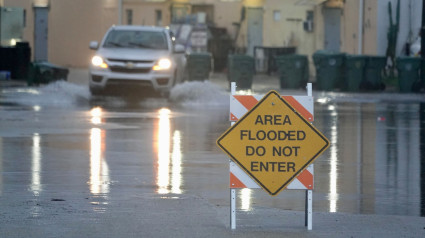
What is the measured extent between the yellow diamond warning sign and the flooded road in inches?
48.5

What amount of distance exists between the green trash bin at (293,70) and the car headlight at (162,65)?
7894mm

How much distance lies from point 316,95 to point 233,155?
22329 mm

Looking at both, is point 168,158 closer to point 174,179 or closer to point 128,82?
point 174,179

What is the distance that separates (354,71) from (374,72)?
0.59m

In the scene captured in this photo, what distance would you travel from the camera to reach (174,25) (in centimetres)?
5403

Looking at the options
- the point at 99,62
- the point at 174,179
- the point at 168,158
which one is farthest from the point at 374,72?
the point at 174,179

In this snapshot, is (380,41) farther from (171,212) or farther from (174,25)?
(171,212)

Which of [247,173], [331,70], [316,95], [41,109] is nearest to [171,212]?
[247,173]

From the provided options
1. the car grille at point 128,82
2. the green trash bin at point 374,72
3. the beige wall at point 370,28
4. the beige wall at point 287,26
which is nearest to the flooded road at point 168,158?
the car grille at point 128,82

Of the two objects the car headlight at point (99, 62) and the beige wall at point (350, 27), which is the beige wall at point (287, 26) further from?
the car headlight at point (99, 62)

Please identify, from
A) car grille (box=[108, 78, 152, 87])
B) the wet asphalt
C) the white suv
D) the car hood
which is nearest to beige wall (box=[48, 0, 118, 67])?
the white suv

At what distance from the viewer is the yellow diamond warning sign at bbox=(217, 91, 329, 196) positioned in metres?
9.38

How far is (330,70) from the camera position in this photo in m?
33.6

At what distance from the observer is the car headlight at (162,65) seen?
27188 millimetres
